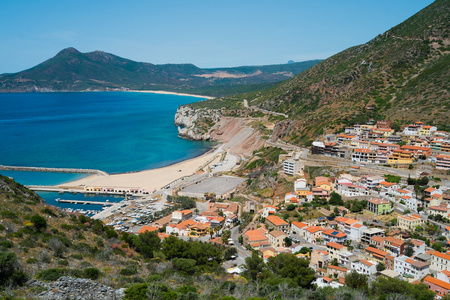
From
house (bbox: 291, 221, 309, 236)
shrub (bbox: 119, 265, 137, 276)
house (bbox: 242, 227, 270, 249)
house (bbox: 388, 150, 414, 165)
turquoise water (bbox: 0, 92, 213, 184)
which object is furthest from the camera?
turquoise water (bbox: 0, 92, 213, 184)

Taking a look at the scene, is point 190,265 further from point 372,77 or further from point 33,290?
point 372,77

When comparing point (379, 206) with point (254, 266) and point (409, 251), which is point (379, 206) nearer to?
point (409, 251)

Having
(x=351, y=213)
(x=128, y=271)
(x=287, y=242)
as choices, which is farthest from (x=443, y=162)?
(x=128, y=271)

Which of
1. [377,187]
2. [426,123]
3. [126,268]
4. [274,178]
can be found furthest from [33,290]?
[426,123]

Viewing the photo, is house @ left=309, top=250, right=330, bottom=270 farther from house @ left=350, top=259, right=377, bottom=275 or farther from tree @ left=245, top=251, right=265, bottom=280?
tree @ left=245, top=251, right=265, bottom=280

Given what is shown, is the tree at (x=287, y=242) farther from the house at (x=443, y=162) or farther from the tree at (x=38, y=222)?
the house at (x=443, y=162)

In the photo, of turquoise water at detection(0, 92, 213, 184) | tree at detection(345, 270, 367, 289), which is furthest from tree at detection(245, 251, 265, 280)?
turquoise water at detection(0, 92, 213, 184)
